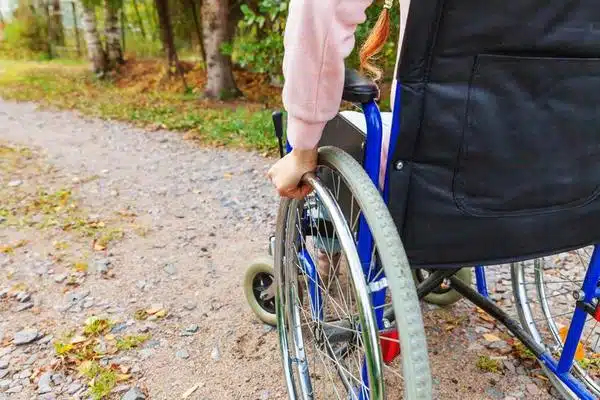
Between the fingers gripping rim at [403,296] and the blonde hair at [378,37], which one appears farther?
the blonde hair at [378,37]

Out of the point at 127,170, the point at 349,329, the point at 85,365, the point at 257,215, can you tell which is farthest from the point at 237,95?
the point at 349,329

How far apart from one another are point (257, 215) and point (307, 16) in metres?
2.33

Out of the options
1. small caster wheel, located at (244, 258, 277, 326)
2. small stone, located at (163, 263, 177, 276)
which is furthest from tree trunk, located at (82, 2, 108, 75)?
small caster wheel, located at (244, 258, 277, 326)

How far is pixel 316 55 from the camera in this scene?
3.23 feet

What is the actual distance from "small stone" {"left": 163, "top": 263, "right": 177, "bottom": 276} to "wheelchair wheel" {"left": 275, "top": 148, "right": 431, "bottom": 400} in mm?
922

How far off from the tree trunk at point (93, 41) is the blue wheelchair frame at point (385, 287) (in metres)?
7.53

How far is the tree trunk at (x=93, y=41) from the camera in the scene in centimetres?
778

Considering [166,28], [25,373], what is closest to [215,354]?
[25,373]

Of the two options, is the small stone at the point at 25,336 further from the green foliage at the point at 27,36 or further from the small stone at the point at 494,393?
the green foliage at the point at 27,36

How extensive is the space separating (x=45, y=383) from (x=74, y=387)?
0.38ft

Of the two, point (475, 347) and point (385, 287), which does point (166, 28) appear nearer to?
point (475, 347)

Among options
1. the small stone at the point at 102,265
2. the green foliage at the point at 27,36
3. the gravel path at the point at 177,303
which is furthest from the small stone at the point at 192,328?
the green foliage at the point at 27,36

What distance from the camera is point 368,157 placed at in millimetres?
1146

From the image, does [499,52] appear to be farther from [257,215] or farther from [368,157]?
[257,215]
